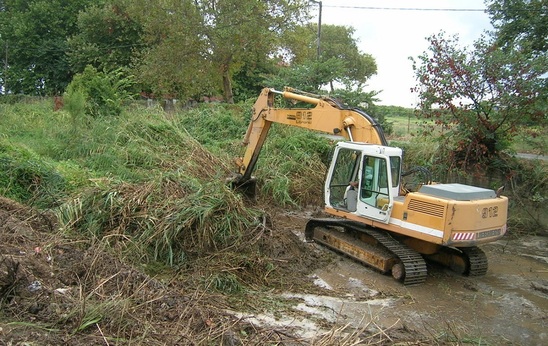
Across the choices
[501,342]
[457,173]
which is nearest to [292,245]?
[501,342]

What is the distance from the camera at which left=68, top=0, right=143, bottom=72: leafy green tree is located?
2489 centimetres

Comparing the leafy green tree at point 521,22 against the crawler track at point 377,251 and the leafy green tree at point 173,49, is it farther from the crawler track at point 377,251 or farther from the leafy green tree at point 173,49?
the leafy green tree at point 173,49

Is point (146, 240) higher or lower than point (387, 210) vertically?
lower

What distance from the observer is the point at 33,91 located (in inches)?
1123

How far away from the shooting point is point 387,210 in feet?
24.9

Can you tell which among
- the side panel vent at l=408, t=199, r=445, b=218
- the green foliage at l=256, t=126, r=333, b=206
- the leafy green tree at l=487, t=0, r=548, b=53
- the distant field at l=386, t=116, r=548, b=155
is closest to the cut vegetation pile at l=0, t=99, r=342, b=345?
the green foliage at l=256, t=126, r=333, b=206

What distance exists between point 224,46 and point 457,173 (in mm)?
12878

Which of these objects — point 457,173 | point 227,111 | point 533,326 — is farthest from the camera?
point 227,111

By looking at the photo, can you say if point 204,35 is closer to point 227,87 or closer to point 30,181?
point 227,87

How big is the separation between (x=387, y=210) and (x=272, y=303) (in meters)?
2.45

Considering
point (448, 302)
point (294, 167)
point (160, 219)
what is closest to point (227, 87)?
point (294, 167)

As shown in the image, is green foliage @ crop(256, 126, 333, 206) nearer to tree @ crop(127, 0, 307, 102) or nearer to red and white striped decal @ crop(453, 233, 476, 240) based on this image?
red and white striped decal @ crop(453, 233, 476, 240)

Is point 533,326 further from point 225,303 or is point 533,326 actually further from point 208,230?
point 208,230

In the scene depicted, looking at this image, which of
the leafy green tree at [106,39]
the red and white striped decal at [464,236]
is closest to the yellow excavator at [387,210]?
the red and white striped decal at [464,236]
